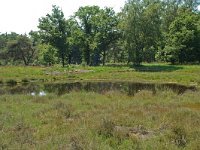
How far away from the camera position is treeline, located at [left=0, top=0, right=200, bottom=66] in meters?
77.8

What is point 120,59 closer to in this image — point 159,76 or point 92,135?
point 159,76

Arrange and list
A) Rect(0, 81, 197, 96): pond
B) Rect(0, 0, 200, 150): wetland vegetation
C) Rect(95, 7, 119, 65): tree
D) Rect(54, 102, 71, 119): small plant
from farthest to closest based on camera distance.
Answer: Rect(95, 7, 119, 65): tree, Rect(0, 81, 197, 96): pond, Rect(54, 102, 71, 119): small plant, Rect(0, 0, 200, 150): wetland vegetation

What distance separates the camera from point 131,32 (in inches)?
3027

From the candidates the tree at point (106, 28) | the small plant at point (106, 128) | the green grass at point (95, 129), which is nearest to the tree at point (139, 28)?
the tree at point (106, 28)

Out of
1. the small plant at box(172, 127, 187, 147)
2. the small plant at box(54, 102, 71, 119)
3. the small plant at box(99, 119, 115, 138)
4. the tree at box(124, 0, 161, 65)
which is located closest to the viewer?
the small plant at box(172, 127, 187, 147)

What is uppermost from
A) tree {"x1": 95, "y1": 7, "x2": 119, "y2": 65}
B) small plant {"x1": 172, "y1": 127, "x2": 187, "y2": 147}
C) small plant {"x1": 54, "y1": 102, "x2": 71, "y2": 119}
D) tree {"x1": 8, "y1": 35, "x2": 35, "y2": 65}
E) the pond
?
tree {"x1": 95, "y1": 7, "x2": 119, "y2": 65}

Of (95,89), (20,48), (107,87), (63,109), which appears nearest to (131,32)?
(107,87)

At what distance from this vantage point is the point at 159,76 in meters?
53.7

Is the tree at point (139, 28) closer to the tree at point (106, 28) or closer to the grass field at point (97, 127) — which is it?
the tree at point (106, 28)

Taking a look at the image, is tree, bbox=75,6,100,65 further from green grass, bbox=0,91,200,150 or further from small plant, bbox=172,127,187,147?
small plant, bbox=172,127,187,147

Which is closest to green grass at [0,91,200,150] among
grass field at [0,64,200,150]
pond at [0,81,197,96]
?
grass field at [0,64,200,150]

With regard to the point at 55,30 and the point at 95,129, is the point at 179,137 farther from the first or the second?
the point at 55,30

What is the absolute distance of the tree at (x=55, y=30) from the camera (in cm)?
8319

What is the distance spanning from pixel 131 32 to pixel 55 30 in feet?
62.1
